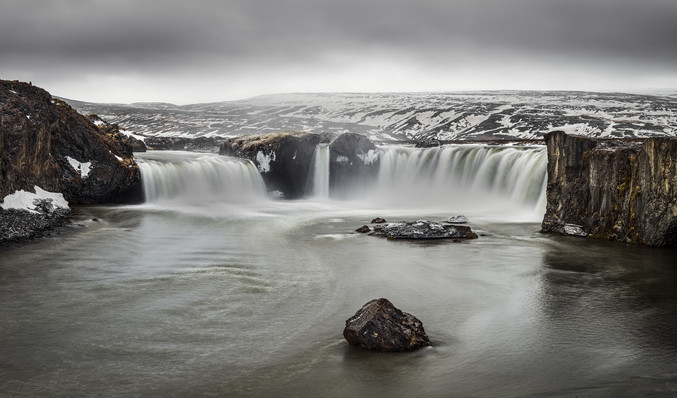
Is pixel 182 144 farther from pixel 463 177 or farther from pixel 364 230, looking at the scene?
pixel 364 230

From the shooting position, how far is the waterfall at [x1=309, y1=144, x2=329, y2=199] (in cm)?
3622

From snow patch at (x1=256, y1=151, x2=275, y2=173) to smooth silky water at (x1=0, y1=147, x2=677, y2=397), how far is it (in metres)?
11.8

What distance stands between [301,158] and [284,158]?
1.35m

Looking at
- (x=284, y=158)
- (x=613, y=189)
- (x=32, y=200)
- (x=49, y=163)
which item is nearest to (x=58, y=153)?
(x=49, y=163)

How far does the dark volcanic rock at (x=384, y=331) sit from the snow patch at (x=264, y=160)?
27.0m

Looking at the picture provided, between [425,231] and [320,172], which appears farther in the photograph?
[320,172]

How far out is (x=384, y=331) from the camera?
8789mm

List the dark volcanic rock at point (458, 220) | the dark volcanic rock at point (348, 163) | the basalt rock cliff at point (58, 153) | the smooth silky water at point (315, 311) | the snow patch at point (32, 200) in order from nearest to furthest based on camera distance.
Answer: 1. the smooth silky water at point (315, 311)
2. the snow patch at point (32, 200)
3. the basalt rock cliff at point (58, 153)
4. the dark volcanic rock at point (458, 220)
5. the dark volcanic rock at point (348, 163)

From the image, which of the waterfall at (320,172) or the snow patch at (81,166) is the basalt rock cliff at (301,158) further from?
the snow patch at (81,166)

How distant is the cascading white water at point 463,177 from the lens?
26.9 m

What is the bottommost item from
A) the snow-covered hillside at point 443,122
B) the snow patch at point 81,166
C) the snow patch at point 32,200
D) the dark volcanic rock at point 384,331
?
the dark volcanic rock at point 384,331

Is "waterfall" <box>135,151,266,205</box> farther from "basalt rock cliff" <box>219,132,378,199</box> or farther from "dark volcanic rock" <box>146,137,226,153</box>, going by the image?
"dark volcanic rock" <box>146,137,226,153</box>

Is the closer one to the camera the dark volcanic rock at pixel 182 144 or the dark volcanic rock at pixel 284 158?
the dark volcanic rock at pixel 284 158

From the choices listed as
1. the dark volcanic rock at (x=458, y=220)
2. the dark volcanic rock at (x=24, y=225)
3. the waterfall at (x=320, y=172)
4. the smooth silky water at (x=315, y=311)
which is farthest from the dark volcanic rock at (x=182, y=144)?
the dark volcanic rock at (x=458, y=220)
